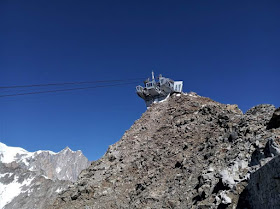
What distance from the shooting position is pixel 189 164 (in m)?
19.8

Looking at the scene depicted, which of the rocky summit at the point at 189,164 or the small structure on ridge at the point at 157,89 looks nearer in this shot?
the rocky summit at the point at 189,164

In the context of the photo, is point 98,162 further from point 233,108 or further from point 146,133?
point 233,108

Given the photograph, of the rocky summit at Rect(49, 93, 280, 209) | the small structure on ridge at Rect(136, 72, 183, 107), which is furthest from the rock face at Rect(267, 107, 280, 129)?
the small structure on ridge at Rect(136, 72, 183, 107)

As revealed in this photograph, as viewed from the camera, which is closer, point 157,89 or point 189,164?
point 189,164

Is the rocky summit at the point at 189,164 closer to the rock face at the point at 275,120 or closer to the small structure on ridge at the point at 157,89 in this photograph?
the rock face at the point at 275,120

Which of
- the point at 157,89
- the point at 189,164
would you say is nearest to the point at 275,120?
the point at 189,164

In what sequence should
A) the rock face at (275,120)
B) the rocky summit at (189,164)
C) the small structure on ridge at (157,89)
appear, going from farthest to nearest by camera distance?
the small structure on ridge at (157,89), the rock face at (275,120), the rocky summit at (189,164)

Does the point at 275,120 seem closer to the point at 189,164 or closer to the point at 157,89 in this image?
the point at 189,164

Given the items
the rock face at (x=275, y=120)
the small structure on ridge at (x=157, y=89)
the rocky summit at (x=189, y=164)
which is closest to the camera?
the rocky summit at (x=189, y=164)

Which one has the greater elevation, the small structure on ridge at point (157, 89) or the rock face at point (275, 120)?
the small structure on ridge at point (157, 89)

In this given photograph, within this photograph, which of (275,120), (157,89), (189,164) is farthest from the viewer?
(157,89)

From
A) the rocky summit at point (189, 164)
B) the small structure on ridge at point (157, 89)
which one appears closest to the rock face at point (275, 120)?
the rocky summit at point (189, 164)

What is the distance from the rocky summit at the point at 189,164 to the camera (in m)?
12.2

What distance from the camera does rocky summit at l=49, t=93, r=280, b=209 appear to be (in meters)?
12.2
